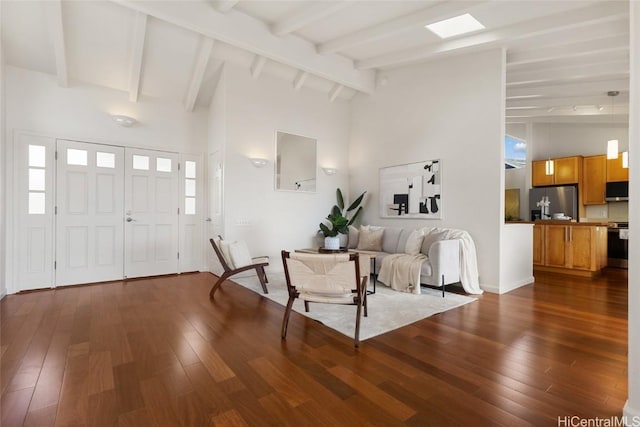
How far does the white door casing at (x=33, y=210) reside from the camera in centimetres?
420

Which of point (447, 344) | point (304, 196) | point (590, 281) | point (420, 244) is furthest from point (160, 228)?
point (590, 281)

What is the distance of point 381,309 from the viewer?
11.3ft

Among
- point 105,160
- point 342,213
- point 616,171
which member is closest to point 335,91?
point 342,213

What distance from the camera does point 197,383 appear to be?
1.94 meters

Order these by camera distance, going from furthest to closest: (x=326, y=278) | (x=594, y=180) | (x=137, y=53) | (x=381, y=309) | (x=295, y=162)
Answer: (x=594, y=180) → (x=295, y=162) → (x=137, y=53) → (x=381, y=309) → (x=326, y=278)

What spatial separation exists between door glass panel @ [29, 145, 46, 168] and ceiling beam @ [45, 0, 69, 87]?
1049mm

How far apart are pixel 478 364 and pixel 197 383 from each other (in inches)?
78.0

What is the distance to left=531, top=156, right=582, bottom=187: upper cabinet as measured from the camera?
6.99m

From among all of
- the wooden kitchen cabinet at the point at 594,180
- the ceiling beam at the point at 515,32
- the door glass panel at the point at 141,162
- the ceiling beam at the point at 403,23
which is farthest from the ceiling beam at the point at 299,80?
the wooden kitchen cabinet at the point at 594,180

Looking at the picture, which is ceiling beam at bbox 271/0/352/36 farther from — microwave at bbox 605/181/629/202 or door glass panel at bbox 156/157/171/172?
microwave at bbox 605/181/629/202

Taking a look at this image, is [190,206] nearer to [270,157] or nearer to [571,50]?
[270,157]

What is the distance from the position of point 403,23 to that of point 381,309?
12.4 feet

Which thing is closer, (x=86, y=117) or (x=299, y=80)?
(x=86, y=117)

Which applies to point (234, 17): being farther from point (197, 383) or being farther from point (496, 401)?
point (496, 401)
